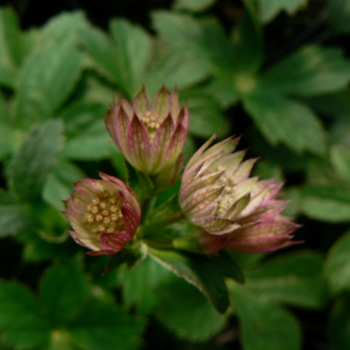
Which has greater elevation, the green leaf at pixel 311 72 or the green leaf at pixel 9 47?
the green leaf at pixel 9 47

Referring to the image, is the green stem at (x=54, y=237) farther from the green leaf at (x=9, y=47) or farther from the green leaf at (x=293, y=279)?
the green leaf at (x=293, y=279)

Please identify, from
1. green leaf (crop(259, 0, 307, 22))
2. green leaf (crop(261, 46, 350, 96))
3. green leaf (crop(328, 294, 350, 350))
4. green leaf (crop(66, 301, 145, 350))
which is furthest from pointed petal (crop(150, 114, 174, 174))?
green leaf (crop(328, 294, 350, 350))

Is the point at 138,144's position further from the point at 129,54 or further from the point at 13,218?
the point at 129,54

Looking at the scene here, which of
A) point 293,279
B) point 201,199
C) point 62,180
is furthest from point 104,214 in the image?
point 293,279

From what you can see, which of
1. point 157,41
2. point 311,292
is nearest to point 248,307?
→ point 311,292

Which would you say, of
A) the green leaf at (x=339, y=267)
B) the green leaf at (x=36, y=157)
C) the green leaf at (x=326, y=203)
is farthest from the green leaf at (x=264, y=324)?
the green leaf at (x=36, y=157)

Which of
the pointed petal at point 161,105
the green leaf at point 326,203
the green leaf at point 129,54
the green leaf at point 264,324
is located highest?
the pointed petal at point 161,105
